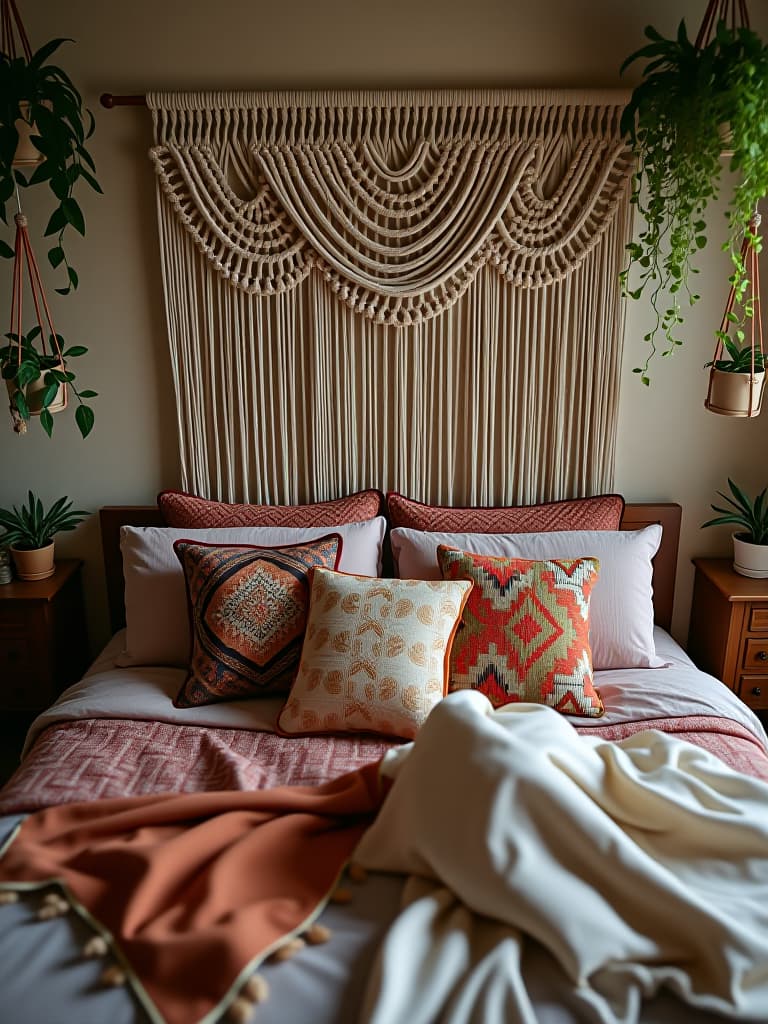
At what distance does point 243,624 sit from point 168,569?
0.36 m

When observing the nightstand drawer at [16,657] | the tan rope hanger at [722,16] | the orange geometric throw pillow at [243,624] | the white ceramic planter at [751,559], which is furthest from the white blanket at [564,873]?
the tan rope hanger at [722,16]

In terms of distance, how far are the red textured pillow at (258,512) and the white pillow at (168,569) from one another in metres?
0.09

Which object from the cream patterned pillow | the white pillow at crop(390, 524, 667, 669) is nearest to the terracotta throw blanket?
the cream patterned pillow

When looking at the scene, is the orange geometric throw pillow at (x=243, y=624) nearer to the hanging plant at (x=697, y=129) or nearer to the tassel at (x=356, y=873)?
the tassel at (x=356, y=873)

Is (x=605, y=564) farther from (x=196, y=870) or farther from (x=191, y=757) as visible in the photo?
(x=196, y=870)

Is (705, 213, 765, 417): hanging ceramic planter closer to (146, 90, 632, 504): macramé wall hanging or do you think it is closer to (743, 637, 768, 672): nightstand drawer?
(146, 90, 632, 504): macramé wall hanging

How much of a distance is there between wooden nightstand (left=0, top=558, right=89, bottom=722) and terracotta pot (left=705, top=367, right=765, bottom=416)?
2085 mm

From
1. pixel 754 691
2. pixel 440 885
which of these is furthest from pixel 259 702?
pixel 754 691

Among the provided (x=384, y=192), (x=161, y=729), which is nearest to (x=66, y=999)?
(x=161, y=729)

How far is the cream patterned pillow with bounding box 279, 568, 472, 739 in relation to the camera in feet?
7.11

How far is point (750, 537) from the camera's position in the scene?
2.89 meters

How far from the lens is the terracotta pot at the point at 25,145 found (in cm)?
238

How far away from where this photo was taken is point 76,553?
308cm

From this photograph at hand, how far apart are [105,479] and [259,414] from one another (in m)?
0.58
